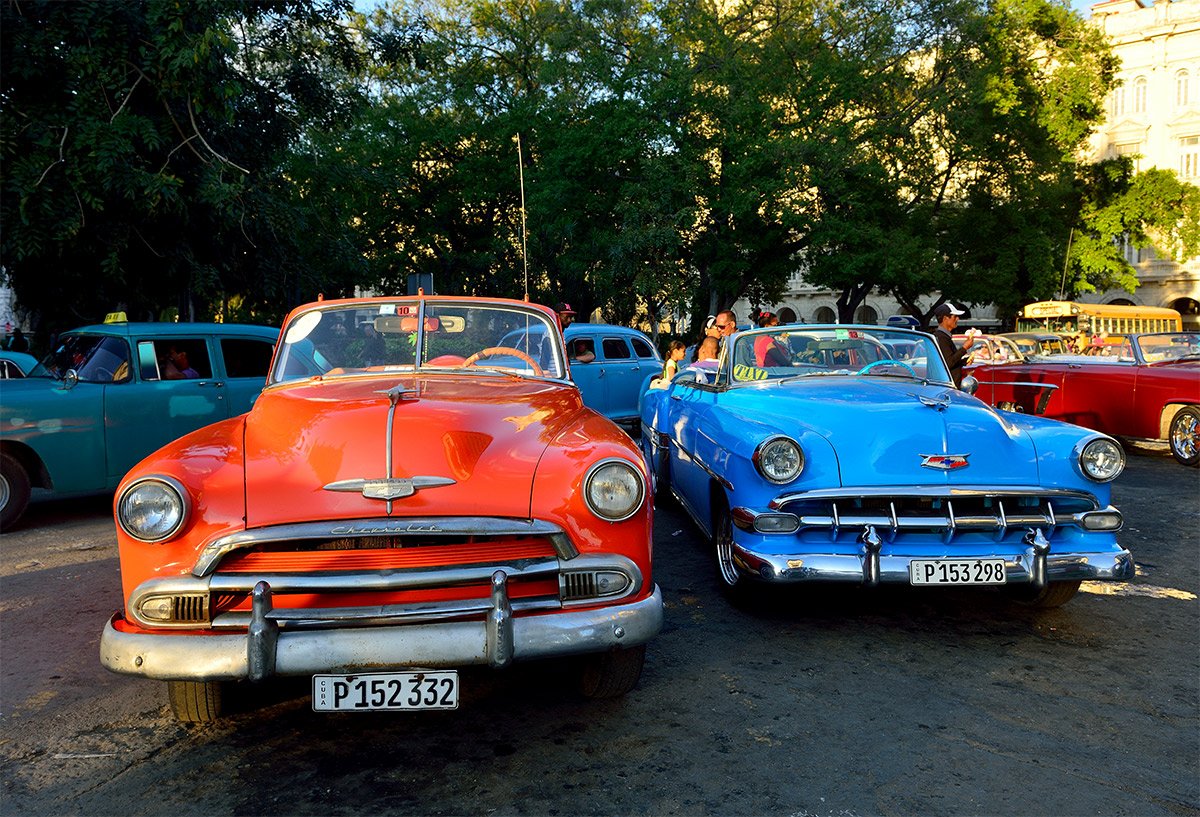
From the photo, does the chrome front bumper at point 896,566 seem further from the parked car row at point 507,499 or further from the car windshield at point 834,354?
the car windshield at point 834,354

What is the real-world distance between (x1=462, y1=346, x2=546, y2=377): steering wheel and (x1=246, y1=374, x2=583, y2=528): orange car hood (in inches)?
25.9

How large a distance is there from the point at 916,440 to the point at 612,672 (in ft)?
6.65

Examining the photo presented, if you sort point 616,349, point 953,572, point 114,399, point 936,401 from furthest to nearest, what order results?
point 616,349 → point 114,399 → point 936,401 → point 953,572

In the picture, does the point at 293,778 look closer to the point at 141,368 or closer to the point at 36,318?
the point at 141,368

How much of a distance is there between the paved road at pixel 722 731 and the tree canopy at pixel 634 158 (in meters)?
11.3

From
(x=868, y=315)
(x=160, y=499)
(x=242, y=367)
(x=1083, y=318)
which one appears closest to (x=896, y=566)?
(x=160, y=499)

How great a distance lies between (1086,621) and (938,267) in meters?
25.5

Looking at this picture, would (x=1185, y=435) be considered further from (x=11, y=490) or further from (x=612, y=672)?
(x=11, y=490)

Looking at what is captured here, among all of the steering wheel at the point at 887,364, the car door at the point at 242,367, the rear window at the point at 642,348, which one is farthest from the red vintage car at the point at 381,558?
the rear window at the point at 642,348

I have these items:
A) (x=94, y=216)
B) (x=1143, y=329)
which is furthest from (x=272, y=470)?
(x=1143, y=329)

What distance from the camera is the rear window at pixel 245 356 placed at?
8.80 m

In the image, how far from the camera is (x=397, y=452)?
138 inches

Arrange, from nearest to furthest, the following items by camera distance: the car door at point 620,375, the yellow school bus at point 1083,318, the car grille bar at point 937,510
A: the car grille bar at point 937,510
the car door at point 620,375
the yellow school bus at point 1083,318

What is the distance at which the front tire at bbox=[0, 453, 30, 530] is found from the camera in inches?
294
